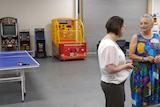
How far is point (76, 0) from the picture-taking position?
911cm

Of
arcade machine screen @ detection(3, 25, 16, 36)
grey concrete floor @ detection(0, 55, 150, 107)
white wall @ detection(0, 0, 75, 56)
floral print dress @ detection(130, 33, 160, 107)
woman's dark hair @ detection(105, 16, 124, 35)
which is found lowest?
grey concrete floor @ detection(0, 55, 150, 107)

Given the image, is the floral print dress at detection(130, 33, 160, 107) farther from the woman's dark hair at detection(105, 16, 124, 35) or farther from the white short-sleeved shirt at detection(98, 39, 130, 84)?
the woman's dark hair at detection(105, 16, 124, 35)

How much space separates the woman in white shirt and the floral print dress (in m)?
0.45

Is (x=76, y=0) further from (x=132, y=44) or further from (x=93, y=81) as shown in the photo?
(x=132, y=44)

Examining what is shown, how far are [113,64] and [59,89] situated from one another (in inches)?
115

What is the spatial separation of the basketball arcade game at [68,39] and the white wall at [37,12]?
417 mm

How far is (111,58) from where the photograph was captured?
2.08 meters

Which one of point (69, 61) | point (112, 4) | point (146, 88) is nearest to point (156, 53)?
point (146, 88)

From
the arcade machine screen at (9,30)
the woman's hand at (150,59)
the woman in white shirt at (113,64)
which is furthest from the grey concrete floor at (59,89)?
the arcade machine screen at (9,30)

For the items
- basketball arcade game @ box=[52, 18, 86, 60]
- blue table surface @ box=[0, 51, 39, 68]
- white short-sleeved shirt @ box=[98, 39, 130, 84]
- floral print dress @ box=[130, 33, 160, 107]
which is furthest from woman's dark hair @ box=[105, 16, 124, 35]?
basketball arcade game @ box=[52, 18, 86, 60]

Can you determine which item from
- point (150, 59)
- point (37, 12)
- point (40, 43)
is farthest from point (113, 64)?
point (37, 12)

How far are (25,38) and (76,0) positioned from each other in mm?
2654

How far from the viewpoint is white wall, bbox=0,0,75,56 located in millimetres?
8578

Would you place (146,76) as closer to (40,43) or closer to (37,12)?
(40,43)
